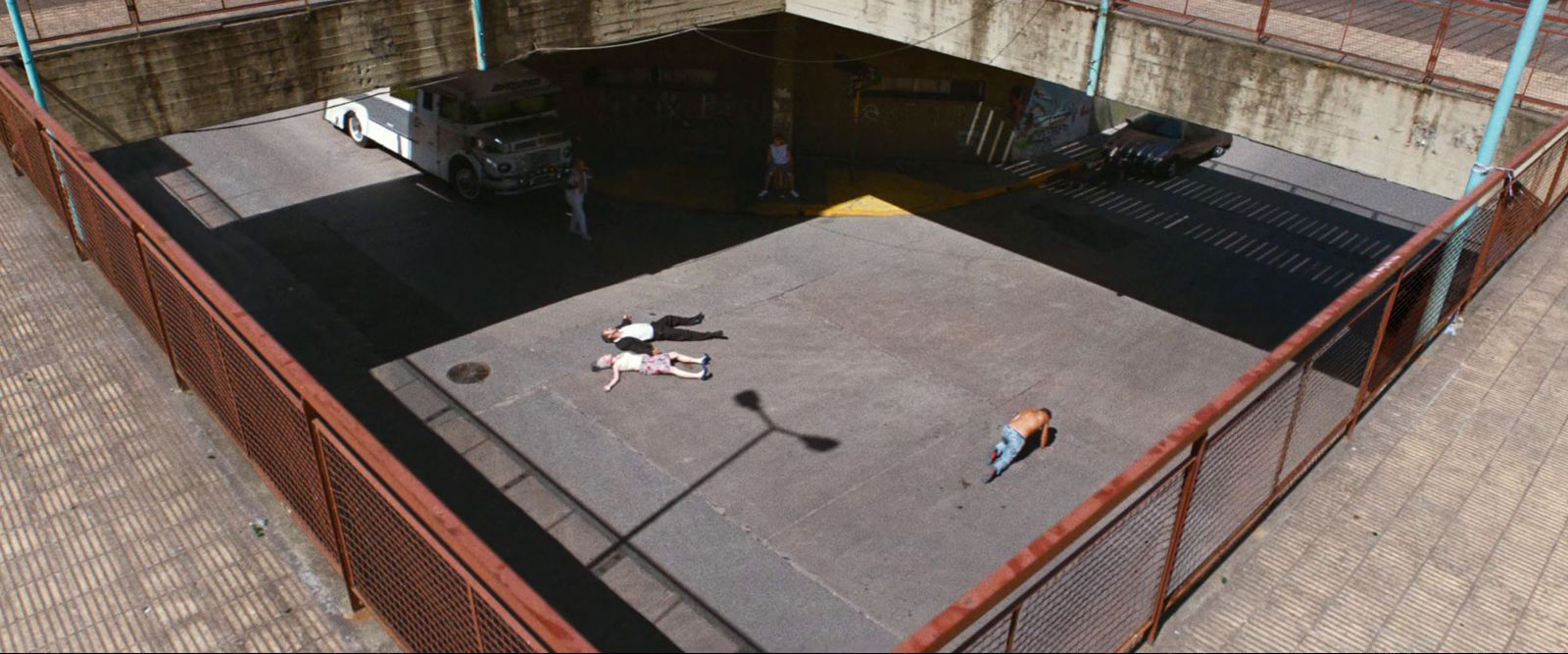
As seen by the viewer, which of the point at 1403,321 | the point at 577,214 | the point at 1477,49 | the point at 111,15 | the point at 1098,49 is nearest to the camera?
the point at 1403,321

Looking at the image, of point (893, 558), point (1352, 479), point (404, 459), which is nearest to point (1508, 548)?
point (1352, 479)

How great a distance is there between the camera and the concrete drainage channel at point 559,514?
1118cm

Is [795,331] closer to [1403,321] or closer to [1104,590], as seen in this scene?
[1403,321]

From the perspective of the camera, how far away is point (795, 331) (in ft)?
56.6

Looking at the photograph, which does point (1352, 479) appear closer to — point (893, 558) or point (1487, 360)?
point (1487, 360)

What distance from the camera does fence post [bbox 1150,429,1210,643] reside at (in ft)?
19.4

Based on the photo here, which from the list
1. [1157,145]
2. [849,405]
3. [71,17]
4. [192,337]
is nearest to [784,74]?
[1157,145]

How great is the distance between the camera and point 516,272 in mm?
19109

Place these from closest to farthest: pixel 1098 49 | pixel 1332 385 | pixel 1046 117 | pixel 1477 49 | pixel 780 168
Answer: pixel 1332 385 → pixel 1477 49 → pixel 1098 49 → pixel 780 168 → pixel 1046 117

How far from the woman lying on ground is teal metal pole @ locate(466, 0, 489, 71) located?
14.7 ft

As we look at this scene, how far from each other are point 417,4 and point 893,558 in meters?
9.29

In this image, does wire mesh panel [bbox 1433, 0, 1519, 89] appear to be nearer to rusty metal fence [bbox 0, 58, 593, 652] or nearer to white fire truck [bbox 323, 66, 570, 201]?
rusty metal fence [bbox 0, 58, 593, 652]

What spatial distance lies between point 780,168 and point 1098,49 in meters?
9.18

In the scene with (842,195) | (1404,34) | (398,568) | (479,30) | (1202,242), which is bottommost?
(1202,242)
